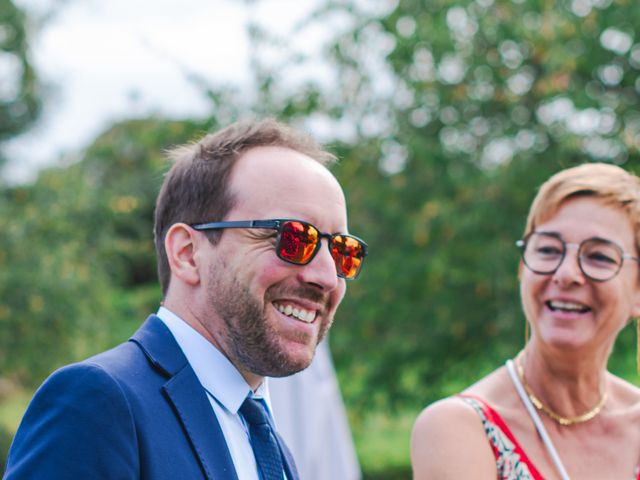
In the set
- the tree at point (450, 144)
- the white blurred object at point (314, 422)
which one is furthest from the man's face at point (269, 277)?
the tree at point (450, 144)

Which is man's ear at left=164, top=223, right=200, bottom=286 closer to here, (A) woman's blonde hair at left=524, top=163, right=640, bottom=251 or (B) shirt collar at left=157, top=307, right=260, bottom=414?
(B) shirt collar at left=157, top=307, right=260, bottom=414

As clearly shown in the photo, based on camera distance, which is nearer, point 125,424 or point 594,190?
point 125,424

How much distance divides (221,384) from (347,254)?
460 mm

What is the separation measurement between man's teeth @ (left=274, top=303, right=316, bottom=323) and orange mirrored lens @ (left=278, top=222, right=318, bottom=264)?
0.37 ft

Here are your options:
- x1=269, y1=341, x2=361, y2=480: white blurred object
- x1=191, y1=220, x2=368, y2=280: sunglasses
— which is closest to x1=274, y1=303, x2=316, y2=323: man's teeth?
x1=191, y1=220, x2=368, y2=280: sunglasses

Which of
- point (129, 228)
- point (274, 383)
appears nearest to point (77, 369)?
point (274, 383)

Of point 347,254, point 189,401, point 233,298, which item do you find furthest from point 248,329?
point 347,254

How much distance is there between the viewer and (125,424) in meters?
1.67

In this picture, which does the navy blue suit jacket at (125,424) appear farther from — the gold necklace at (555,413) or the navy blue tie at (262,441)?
the gold necklace at (555,413)

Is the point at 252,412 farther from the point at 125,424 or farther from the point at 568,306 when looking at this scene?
the point at 568,306

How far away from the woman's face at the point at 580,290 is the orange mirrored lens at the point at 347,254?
1.04m

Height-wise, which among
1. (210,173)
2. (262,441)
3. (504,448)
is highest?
(210,173)

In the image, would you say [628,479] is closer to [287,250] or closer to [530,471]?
[530,471]

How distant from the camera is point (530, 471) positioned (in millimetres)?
2727
